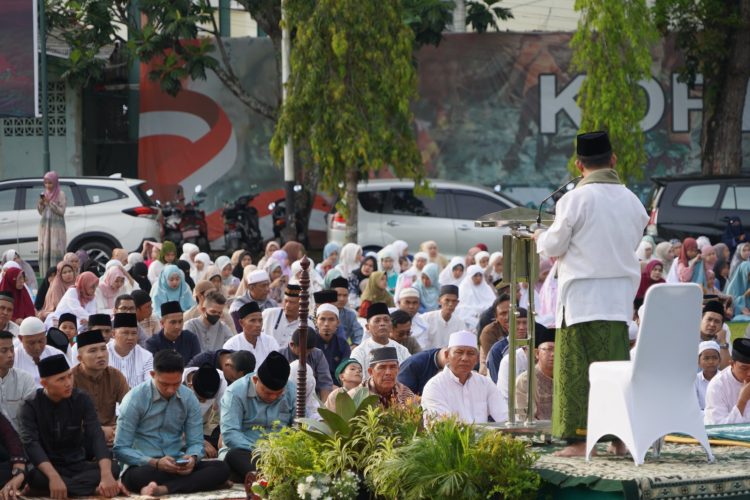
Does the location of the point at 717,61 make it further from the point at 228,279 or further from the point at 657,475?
the point at 657,475

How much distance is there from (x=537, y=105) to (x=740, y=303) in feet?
25.4

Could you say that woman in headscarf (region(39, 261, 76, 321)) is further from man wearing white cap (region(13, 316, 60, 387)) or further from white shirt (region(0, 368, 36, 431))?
white shirt (region(0, 368, 36, 431))

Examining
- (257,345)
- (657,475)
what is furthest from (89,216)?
(657,475)

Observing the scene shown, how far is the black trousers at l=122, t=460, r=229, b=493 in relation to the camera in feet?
33.2

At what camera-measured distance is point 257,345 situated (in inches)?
497

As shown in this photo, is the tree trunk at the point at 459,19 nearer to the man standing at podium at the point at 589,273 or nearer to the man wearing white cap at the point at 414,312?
the man wearing white cap at the point at 414,312

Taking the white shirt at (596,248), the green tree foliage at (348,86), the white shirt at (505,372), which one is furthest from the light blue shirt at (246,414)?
the green tree foliage at (348,86)

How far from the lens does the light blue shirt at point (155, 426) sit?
10.2 meters

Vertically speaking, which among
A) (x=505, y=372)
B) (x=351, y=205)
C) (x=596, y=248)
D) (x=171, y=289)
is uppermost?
(x=596, y=248)

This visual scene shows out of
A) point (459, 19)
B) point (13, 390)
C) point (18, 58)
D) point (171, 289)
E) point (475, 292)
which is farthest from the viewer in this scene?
point (459, 19)

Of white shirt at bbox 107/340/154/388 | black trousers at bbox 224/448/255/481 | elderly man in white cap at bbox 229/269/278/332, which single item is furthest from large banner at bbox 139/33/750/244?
black trousers at bbox 224/448/255/481

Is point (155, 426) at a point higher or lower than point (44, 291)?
lower

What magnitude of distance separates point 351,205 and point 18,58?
17.5ft

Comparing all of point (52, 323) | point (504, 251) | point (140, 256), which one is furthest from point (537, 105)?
point (504, 251)
